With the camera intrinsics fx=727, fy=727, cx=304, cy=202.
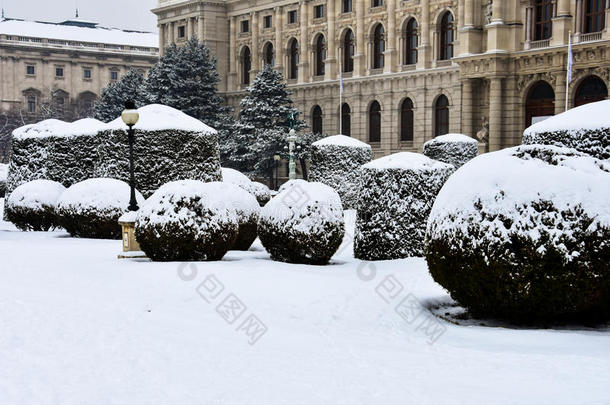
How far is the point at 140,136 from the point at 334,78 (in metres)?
38.1

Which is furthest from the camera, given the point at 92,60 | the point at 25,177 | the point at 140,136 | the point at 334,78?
the point at 92,60

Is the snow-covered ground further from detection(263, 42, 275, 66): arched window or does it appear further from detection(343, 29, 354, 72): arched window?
detection(263, 42, 275, 66): arched window

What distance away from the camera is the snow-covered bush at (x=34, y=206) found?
69.8 feet

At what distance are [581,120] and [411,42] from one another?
40.4m

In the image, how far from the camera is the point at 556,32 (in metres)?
40.2

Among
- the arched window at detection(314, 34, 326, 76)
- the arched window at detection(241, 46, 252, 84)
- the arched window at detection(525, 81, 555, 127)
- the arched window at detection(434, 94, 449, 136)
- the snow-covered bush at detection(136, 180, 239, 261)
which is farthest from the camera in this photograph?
the arched window at detection(241, 46, 252, 84)

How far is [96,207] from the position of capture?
18.4m

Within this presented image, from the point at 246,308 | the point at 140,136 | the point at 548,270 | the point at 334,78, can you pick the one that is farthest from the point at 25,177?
the point at 334,78

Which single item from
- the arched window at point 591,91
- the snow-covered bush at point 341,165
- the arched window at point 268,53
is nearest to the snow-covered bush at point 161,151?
the snow-covered bush at point 341,165

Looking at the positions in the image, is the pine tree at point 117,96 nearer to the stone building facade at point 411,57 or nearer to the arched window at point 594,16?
the stone building facade at point 411,57

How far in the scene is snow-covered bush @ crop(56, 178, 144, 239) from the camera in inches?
725

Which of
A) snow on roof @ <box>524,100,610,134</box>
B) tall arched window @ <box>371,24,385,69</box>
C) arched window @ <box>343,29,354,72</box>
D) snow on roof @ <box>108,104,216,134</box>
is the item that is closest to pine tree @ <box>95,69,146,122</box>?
arched window @ <box>343,29,354,72</box>

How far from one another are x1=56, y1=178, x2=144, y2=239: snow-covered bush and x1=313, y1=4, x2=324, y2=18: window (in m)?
41.8

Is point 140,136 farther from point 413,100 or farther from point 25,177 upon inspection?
point 413,100
